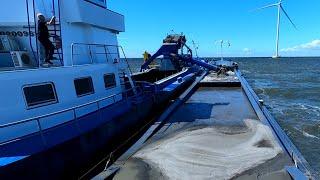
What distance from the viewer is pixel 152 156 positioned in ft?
31.2

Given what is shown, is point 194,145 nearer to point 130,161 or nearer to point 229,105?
point 130,161

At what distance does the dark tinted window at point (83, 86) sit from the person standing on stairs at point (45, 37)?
945 mm

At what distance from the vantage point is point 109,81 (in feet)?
40.4

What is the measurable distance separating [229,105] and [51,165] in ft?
36.7

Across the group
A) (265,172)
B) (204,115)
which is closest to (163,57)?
(204,115)

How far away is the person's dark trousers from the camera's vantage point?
9906 mm

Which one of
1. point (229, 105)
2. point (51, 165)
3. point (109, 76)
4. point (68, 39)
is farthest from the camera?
point (229, 105)

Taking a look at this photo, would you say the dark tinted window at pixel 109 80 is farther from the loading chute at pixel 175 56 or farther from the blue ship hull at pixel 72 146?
the loading chute at pixel 175 56

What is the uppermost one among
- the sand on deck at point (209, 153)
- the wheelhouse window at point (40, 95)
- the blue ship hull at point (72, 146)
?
the wheelhouse window at point (40, 95)

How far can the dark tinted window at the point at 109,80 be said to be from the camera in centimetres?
1207

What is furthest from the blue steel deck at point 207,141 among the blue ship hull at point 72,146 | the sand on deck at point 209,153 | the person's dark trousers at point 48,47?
the person's dark trousers at point 48,47

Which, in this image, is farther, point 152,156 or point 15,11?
point 15,11

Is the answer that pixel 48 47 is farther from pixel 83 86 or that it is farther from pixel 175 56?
pixel 175 56

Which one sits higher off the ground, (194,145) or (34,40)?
(34,40)
